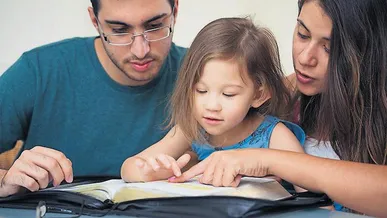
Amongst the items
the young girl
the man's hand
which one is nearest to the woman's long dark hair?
the young girl

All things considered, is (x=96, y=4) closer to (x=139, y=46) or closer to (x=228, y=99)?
(x=139, y=46)

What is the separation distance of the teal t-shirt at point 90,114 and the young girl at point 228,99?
23 centimetres

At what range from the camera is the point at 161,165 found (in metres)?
1.29

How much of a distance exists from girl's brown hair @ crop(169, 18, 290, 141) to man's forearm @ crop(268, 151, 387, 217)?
13.3 inches

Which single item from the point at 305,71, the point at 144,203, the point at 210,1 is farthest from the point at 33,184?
the point at 210,1

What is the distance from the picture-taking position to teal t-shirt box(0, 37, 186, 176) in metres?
1.80

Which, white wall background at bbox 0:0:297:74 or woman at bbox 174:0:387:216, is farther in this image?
white wall background at bbox 0:0:297:74

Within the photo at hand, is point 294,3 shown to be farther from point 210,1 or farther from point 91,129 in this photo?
point 91,129

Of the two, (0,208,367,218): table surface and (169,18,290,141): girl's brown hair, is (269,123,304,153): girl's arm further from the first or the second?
(0,208,367,218): table surface

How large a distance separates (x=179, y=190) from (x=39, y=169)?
11.9 inches

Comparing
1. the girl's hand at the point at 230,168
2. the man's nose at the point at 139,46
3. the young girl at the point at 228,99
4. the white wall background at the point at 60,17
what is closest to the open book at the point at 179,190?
the girl's hand at the point at 230,168

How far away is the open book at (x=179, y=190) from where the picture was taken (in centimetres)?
109

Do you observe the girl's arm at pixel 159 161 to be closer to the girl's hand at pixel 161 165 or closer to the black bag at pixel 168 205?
the girl's hand at pixel 161 165

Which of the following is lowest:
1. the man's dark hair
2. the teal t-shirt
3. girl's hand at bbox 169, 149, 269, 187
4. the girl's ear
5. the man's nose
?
the teal t-shirt
